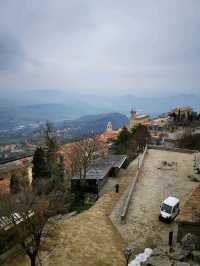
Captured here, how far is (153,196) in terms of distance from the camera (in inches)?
1125

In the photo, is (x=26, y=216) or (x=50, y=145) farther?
(x=50, y=145)

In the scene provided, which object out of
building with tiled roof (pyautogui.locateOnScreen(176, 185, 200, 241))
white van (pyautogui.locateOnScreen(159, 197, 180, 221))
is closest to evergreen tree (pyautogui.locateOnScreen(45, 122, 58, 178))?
white van (pyautogui.locateOnScreen(159, 197, 180, 221))

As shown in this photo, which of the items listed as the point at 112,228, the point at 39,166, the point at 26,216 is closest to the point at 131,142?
the point at 39,166

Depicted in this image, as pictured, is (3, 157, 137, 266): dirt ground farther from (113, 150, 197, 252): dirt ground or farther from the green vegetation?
the green vegetation

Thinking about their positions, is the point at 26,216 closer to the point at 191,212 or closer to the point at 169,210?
the point at 191,212

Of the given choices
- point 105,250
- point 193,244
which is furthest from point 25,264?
point 193,244

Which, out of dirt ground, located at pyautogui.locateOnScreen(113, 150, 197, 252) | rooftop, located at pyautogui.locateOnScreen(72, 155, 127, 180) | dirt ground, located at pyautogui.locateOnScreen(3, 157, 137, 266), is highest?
rooftop, located at pyautogui.locateOnScreen(72, 155, 127, 180)

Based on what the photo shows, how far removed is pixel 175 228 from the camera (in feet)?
74.4

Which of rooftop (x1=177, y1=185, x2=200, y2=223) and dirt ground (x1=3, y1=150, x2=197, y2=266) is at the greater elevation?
rooftop (x1=177, y1=185, x2=200, y2=223)

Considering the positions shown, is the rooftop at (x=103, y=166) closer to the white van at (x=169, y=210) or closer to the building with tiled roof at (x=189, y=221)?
the white van at (x=169, y=210)

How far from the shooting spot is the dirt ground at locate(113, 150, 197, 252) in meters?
21.6

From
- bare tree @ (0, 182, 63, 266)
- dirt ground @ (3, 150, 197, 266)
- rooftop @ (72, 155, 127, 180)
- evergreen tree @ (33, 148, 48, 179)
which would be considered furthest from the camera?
evergreen tree @ (33, 148, 48, 179)

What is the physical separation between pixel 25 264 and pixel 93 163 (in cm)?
2102

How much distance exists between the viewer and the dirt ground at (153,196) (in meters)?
21.6
